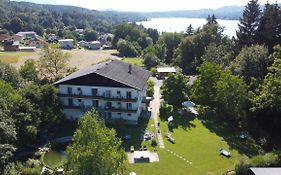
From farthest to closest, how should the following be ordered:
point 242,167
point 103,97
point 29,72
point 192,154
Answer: point 29,72, point 103,97, point 192,154, point 242,167

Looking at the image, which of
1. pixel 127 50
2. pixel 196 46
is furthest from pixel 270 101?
pixel 127 50

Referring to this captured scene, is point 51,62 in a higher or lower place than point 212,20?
lower

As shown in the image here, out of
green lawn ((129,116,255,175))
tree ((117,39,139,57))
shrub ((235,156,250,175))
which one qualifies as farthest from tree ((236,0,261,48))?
tree ((117,39,139,57))

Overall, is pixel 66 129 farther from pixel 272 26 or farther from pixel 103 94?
pixel 272 26

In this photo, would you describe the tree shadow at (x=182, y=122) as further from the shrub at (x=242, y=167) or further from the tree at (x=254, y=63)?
the shrub at (x=242, y=167)

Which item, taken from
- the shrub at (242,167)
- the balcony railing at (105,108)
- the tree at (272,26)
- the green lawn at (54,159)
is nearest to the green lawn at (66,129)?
the balcony railing at (105,108)

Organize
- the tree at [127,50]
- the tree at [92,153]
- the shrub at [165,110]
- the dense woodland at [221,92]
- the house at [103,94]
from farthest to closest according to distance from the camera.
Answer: the tree at [127,50] → the shrub at [165,110] → the house at [103,94] → the dense woodland at [221,92] → the tree at [92,153]

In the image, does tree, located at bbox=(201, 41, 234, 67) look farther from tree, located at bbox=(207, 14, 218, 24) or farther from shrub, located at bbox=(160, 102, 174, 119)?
tree, located at bbox=(207, 14, 218, 24)
